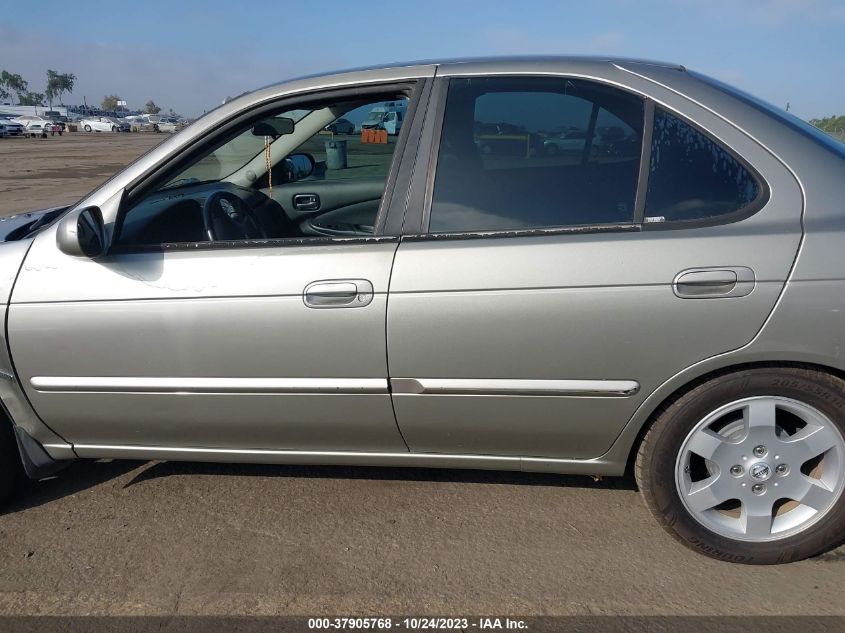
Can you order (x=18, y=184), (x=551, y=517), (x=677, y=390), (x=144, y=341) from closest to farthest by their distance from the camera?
(x=677, y=390) → (x=144, y=341) → (x=551, y=517) → (x=18, y=184)

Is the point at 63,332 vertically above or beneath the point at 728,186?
beneath

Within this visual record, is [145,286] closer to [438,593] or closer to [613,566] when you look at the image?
[438,593]

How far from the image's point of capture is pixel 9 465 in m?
2.80

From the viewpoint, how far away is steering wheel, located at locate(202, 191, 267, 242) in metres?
2.78

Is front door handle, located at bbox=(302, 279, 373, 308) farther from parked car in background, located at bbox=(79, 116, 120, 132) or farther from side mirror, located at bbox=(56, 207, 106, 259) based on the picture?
parked car in background, located at bbox=(79, 116, 120, 132)

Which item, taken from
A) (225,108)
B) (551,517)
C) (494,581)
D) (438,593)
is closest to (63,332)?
(225,108)

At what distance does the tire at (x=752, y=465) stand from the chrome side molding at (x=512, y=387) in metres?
0.22

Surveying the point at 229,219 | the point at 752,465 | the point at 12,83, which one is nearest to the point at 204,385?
the point at 229,219

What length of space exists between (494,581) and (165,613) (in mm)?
1110

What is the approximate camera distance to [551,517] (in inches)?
108

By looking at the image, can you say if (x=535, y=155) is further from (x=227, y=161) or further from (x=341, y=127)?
(x=227, y=161)

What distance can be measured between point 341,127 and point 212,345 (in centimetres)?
152

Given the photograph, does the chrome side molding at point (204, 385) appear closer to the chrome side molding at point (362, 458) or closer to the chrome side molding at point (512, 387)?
the chrome side molding at point (512, 387)

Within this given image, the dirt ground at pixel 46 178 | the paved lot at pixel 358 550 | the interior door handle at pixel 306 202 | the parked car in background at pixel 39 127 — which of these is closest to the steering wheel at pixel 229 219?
the interior door handle at pixel 306 202
